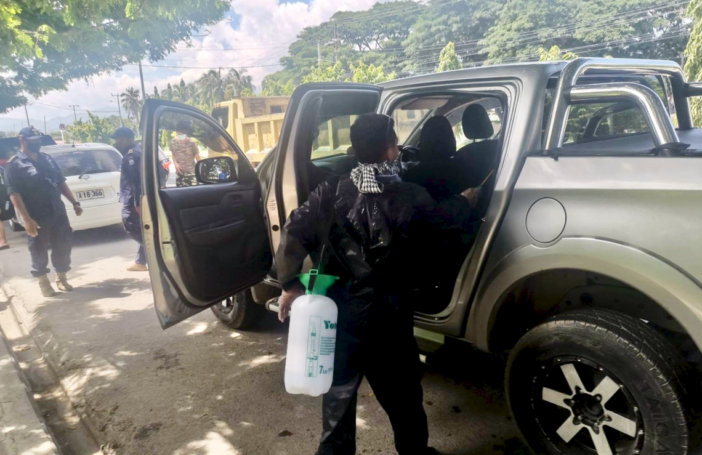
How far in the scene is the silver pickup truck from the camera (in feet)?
5.63

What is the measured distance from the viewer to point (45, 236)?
5.41 meters

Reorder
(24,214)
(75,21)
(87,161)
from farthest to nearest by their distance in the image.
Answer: (87,161) < (24,214) < (75,21)

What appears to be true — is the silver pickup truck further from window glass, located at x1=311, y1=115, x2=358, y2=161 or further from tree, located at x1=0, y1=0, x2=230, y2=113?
tree, located at x1=0, y1=0, x2=230, y2=113

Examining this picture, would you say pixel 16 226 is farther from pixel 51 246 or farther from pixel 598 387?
pixel 598 387

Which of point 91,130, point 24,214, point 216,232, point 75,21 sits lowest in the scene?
point 24,214

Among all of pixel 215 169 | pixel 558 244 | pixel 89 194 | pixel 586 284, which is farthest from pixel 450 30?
pixel 558 244

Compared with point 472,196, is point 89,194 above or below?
below

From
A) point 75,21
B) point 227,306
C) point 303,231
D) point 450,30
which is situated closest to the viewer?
point 303,231

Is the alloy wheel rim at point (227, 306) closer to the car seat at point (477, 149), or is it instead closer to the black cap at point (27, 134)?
the car seat at point (477, 149)

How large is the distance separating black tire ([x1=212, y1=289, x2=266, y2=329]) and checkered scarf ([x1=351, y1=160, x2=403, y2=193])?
7.16 ft

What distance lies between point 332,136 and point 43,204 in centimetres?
351

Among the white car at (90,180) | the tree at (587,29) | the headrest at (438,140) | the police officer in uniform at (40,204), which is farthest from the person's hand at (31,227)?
the tree at (587,29)

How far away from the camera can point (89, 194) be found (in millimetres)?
7434

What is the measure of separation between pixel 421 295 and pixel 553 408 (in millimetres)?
868
